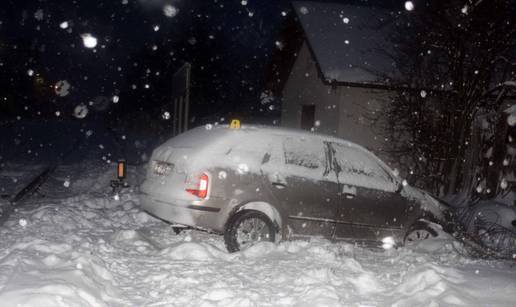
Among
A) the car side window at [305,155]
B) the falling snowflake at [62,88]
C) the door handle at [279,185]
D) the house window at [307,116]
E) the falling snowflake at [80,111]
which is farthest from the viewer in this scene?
the falling snowflake at [62,88]

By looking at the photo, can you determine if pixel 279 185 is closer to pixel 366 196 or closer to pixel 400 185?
pixel 366 196

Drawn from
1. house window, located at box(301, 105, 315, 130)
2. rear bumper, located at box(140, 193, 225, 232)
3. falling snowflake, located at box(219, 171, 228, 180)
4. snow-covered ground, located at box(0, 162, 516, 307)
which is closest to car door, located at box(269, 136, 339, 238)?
snow-covered ground, located at box(0, 162, 516, 307)

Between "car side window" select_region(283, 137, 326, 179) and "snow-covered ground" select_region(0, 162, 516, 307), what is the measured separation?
1.00 metres

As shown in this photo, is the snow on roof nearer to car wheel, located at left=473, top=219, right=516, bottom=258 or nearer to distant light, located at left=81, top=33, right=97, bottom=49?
car wheel, located at left=473, top=219, right=516, bottom=258

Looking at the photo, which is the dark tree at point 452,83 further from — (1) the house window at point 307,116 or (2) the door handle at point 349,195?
(1) the house window at point 307,116

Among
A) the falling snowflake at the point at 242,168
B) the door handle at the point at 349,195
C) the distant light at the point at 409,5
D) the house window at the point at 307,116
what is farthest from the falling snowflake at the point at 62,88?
the door handle at the point at 349,195

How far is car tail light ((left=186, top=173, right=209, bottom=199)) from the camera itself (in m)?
6.41

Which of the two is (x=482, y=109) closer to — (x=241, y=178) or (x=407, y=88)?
(x=407, y=88)

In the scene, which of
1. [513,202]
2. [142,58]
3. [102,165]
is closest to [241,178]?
[513,202]

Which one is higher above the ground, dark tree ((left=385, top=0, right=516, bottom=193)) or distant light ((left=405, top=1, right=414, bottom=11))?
distant light ((left=405, top=1, right=414, bottom=11))

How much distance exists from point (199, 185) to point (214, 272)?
1.23 metres

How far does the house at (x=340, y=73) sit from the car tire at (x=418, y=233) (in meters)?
6.40

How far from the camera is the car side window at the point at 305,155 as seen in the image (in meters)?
6.95

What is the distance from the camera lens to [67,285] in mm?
4488
